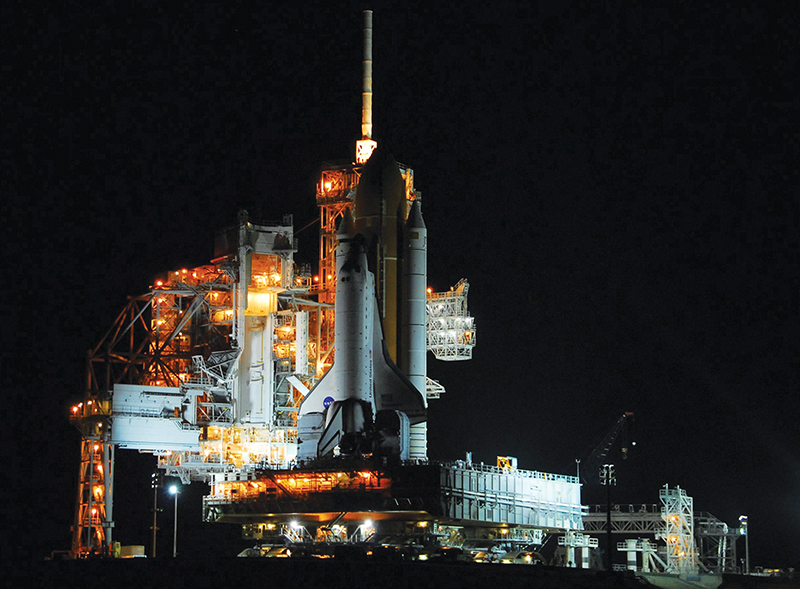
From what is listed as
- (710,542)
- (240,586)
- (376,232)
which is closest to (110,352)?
(376,232)

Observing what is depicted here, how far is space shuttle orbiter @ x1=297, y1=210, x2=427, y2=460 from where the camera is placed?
57.2 meters

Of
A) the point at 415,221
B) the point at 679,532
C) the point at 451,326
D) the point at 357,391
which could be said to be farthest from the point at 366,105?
the point at 679,532

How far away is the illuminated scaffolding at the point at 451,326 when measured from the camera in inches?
2894

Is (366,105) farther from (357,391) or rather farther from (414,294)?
(357,391)

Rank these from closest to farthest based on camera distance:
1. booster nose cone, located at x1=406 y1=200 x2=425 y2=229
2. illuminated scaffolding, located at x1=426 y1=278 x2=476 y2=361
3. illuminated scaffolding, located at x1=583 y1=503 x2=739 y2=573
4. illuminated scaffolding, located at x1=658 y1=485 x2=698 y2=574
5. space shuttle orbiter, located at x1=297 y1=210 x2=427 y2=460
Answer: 1. space shuttle orbiter, located at x1=297 y1=210 x2=427 y2=460
2. booster nose cone, located at x1=406 y1=200 x2=425 y2=229
3. illuminated scaffolding, located at x1=658 y1=485 x2=698 y2=574
4. illuminated scaffolding, located at x1=583 y1=503 x2=739 y2=573
5. illuminated scaffolding, located at x1=426 y1=278 x2=476 y2=361

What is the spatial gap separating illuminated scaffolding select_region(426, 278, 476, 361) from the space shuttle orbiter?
1219 centimetres

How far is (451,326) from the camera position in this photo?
73938 mm

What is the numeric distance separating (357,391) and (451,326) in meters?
17.6

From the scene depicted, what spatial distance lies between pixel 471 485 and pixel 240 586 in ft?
59.3

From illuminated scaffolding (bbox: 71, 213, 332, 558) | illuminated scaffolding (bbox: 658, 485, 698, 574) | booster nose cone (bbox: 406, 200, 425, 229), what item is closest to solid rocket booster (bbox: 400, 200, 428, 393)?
booster nose cone (bbox: 406, 200, 425, 229)

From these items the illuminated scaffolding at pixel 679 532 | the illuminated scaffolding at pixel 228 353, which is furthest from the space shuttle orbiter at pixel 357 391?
the illuminated scaffolding at pixel 679 532

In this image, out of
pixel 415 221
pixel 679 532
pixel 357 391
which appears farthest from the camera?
pixel 679 532

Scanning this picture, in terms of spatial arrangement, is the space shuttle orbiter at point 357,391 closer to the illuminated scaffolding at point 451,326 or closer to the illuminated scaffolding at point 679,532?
the illuminated scaffolding at point 451,326

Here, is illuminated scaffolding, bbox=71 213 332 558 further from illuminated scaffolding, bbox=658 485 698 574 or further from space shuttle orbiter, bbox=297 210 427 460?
illuminated scaffolding, bbox=658 485 698 574
